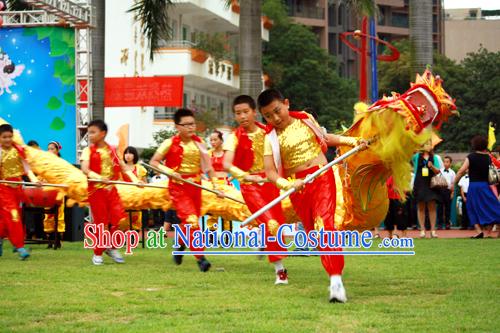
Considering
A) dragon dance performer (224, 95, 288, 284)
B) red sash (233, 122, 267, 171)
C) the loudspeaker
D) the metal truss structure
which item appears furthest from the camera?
the metal truss structure

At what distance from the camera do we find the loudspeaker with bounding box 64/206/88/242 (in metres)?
20.3

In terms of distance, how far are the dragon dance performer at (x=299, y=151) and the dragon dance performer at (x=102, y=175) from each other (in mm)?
4937

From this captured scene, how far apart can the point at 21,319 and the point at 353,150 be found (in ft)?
10.3

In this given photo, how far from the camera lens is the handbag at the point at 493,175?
66.1ft

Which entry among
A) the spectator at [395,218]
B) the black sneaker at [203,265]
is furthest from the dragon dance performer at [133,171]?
the black sneaker at [203,265]

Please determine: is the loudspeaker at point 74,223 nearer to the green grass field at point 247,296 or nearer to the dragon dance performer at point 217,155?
the dragon dance performer at point 217,155

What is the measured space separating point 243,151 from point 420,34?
10.7 metres

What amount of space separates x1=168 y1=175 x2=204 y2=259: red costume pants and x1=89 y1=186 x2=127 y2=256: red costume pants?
1.22 metres

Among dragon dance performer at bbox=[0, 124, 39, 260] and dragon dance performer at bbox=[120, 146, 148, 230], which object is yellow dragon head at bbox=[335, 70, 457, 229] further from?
dragon dance performer at bbox=[120, 146, 148, 230]

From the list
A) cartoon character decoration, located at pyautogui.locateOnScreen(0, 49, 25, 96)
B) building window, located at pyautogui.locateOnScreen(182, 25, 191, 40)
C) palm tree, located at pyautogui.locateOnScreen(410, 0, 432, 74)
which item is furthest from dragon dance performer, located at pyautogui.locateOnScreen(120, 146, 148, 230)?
building window, located at pyautogui.locateOnScreen(182, 25, 191, 40)

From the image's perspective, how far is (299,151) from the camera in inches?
390

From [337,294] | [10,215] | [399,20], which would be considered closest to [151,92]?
[10,215]

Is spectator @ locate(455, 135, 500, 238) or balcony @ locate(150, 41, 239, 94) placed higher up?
balcony @ locate(150, 41, 239, 94)

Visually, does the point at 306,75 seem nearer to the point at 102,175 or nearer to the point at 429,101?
the point at 102,175
